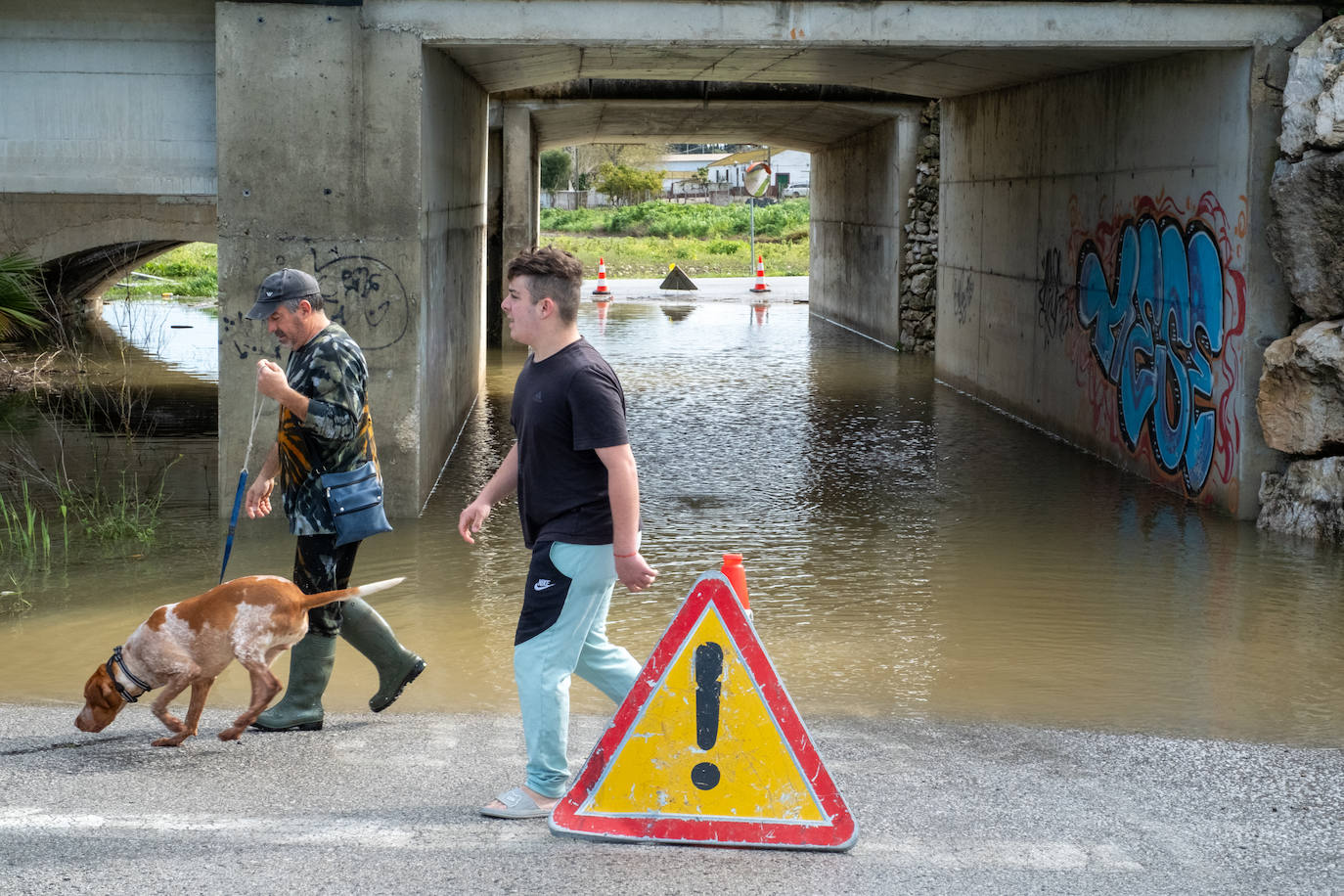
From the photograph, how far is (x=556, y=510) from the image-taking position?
454 centimetres

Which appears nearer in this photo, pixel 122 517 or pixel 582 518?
pixel 582 518

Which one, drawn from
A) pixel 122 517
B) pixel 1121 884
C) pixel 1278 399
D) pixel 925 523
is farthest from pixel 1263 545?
pixel 122 517

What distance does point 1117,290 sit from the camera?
12445 millimetres

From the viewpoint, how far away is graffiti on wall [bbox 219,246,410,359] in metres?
9.59

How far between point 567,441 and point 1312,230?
662 cm

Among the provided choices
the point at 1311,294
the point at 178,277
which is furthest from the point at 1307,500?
the point at 178,277

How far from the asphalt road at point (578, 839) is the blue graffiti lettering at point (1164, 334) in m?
5.54

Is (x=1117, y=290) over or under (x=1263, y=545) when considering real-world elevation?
over

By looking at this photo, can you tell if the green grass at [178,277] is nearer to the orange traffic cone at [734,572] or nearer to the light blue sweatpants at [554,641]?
the light blue sweatpants at [554,641]

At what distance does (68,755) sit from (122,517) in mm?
4324

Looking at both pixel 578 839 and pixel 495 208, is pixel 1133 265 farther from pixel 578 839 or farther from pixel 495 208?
pixel 495 208

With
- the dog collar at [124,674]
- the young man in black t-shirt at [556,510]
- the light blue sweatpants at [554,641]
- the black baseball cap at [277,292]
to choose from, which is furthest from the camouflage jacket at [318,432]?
the light blue sweatpants at [554,641]

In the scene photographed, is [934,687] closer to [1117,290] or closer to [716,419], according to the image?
[1117,290]

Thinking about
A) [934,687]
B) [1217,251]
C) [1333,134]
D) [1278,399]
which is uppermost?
[1333,134]
